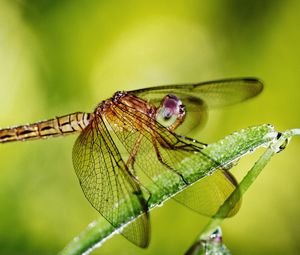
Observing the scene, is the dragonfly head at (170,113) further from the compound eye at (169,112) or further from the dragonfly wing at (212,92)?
the dragonfly wing at (212,92)

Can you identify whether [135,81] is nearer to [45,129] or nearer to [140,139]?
[45,129]

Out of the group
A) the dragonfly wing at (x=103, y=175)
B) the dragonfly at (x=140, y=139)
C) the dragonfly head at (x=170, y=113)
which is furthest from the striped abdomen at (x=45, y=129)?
the dragonfly head at (x=170, y=113)

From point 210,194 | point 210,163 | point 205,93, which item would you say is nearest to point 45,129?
point 205,93

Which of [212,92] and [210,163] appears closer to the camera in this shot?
[210,163]

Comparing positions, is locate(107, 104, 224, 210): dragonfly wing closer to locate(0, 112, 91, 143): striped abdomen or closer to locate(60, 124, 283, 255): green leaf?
locate(0, 112, 91, 143): striped abdomen

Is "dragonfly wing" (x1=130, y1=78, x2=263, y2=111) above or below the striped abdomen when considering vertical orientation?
below

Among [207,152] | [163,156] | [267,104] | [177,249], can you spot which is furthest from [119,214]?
[267,104]

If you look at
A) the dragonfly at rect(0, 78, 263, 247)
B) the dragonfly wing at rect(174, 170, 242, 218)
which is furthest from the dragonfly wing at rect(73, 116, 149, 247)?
the dragonfly wing at rect(174, 170, 242, 218)

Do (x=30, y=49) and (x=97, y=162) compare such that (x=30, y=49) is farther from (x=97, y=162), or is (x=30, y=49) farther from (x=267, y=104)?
(x=267, y=104)
